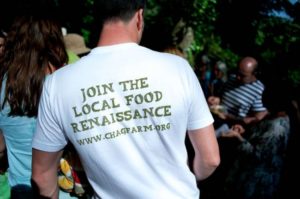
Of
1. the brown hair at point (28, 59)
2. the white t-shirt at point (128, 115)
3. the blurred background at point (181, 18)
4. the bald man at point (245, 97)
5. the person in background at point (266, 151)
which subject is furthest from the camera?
the blurred background at point (181, 18)

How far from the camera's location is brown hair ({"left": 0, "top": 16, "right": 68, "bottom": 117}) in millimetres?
1991

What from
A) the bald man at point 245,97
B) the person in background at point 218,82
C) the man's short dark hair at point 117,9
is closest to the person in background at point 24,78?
the man's short dark hair at point 117,9

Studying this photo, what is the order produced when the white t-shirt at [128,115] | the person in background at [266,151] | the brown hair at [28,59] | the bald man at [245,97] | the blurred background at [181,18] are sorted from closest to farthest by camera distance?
the white t-shirt at [128,115]
the brown hair at [28,59]
the person in background at [266,151]
the bald man at [245,97]
the blurred background at [181,18]

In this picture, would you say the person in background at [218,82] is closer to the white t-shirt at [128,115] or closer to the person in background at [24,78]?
the person in background at [24,78]

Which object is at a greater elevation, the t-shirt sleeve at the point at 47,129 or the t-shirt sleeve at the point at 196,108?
the t-shirt sleeve at the point at 196,108

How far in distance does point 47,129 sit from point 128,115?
31cm

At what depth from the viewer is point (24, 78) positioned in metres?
2.00

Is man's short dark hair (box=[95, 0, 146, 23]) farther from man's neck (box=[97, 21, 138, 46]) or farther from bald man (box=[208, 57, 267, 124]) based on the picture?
bald man (box=[208, 57, 267, 124])

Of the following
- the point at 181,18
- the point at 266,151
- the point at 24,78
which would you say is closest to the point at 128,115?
the point at 24,78

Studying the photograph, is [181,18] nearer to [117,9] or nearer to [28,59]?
[28,59]

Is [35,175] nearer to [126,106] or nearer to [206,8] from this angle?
[126,106]

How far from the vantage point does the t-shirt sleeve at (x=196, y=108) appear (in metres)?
1.48

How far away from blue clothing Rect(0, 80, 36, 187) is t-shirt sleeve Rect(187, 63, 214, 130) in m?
0.89

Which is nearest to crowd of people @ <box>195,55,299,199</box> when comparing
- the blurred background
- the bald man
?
the bald man
